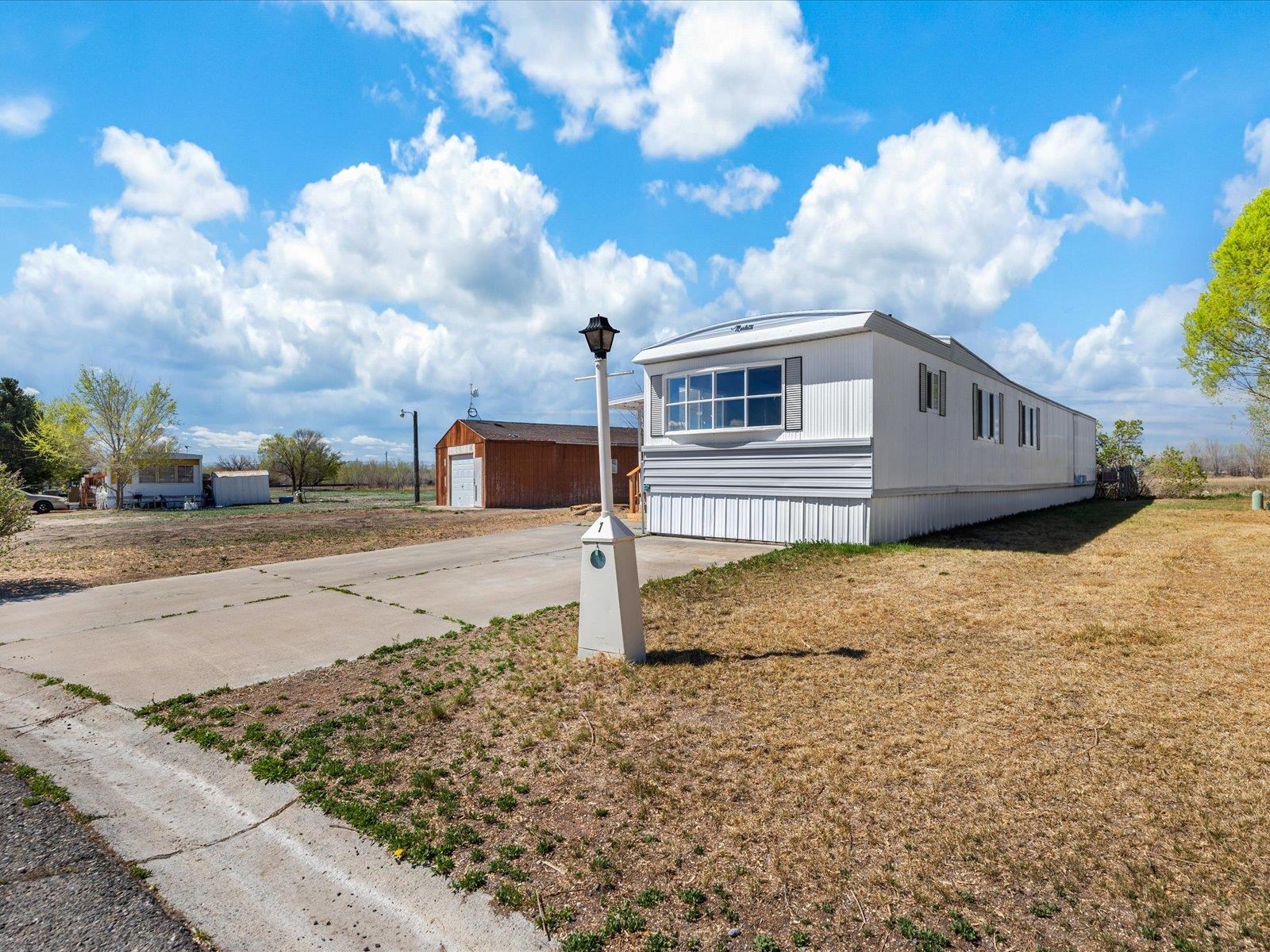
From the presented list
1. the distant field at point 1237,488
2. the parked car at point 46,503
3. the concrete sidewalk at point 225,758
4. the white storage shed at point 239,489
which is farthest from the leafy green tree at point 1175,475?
the parked car at point 46,503

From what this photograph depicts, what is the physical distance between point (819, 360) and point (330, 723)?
8.62 meters

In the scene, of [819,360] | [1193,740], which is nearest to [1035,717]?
[1193,740]

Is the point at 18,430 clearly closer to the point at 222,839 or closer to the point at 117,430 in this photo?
the point at 117,430

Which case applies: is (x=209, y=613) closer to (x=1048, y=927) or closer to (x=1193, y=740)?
(x=1048, y=927)

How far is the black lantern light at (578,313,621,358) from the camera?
4895mm

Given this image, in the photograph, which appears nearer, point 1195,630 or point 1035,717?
point 1035,717

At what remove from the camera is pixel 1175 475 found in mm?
23625

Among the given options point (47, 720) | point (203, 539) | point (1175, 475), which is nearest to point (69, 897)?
point (47, 720)

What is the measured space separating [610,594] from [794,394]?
662cm

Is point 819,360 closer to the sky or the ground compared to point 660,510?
closer to the sky

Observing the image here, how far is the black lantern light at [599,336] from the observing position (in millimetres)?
4895

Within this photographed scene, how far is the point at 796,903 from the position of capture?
7.47ft

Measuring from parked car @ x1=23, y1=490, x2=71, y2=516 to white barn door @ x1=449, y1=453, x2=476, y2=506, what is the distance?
16.7 metres

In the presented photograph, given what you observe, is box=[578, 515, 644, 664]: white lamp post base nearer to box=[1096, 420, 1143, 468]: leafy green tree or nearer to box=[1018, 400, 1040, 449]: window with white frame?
box=[1018, 400, 1040, 449]: window with white frame
